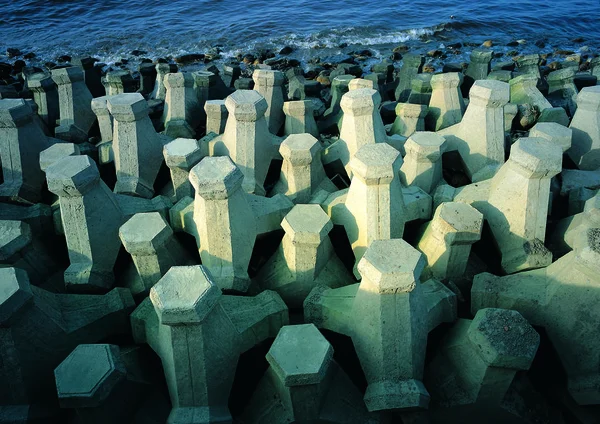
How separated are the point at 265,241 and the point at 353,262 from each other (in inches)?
21.2

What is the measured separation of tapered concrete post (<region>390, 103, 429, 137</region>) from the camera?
373 centimetres

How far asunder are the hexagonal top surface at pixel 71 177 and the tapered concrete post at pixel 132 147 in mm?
607

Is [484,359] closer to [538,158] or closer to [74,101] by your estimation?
[538,158]

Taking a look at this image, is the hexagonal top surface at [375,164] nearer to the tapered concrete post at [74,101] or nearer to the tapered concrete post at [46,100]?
the tapered concrete post at [74,101]

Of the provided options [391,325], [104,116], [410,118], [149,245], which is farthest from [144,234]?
[410,118]

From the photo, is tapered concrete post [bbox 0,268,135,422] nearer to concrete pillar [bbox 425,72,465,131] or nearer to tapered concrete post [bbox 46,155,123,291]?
tapered concrete post [bbox 46,155,123,291]

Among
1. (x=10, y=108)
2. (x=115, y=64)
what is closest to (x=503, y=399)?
(x=10, y=108)

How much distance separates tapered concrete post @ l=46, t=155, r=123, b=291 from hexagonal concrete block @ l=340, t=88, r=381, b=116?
5.33ft

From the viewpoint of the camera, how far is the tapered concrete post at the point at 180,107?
3.85m

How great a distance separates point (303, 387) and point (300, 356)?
0.38 feet

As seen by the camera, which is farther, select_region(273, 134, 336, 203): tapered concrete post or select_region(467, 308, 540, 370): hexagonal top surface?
select_region(273, 134, 336, 203): tapered concrete post

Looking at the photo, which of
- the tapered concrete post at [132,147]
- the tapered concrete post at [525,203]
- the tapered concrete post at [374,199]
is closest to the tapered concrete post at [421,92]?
the tapered concrete post at [525,203]

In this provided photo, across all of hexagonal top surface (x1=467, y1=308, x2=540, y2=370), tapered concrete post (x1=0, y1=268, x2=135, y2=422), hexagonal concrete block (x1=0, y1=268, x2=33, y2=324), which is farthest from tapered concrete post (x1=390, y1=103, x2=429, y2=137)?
hexagonal concrete block (x1=0, y1=268, x2=33, y2=324)

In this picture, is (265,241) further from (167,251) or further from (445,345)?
(445,345)
